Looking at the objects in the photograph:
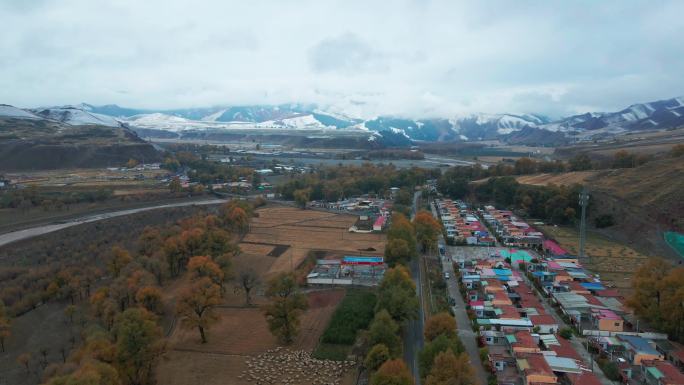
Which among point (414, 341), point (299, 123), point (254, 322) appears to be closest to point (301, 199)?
point (254, 322)

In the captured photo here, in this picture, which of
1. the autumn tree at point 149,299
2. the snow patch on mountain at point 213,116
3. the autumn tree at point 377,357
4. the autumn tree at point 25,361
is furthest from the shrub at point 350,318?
the snow patch on mountain at point 213,116

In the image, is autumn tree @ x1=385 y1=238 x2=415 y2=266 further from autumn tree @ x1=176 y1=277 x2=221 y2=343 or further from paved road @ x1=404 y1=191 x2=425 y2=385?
autumn tree @ x1=176 y1=277 x2=221 y2=343

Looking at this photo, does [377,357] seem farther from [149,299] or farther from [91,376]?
[149,299]

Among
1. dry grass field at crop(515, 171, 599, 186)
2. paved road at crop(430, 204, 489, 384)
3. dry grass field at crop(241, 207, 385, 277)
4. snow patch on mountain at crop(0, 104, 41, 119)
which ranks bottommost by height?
dry grass field at crop(241, 207, 385, 277)

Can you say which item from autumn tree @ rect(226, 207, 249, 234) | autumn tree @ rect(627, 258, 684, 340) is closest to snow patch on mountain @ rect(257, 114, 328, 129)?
autumn tree @ rect(226, 207, 249, 234)

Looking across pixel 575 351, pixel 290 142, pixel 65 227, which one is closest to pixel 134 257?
pixel 65 227

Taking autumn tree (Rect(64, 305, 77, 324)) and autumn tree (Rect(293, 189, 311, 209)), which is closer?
autumn tree (Rect(64, 305, 77, 324))

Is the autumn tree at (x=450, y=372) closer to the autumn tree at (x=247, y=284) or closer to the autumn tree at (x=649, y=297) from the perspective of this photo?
the autumn tree at (x=649, y=297)
